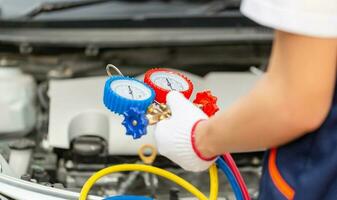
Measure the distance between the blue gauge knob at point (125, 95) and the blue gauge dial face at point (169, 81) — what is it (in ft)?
0.14

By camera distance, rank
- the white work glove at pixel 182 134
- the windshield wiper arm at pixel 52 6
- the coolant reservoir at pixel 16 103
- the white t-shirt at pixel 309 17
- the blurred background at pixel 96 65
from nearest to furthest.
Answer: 1. the white t-shirt at pixel 309 17
2. the white work glove at pixel 182 134
3. the blurred background at pixel 96 65
4. the coolant reservoir at pixel 16 103
5. the windshield wiper arm at pixel 52 6

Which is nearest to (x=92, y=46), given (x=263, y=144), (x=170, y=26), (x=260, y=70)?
(x=170, y=26)

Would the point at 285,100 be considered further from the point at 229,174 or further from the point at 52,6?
the point at 52,6

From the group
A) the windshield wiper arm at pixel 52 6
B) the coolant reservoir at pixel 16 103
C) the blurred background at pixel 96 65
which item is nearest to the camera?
the blurred background at pixel 96 65

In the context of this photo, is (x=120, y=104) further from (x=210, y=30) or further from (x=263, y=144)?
(x=210, y=30)

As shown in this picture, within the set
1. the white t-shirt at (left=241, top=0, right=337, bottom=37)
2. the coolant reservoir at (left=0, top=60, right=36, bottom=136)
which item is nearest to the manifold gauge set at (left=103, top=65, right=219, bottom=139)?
the white t-shirt at (left=241, top=0, right=337, bottom=37)

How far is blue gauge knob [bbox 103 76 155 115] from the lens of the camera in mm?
935

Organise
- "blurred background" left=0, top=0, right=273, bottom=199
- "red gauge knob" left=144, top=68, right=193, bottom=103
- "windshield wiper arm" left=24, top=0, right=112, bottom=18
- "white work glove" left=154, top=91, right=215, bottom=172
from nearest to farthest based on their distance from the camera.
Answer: "white work glove" left=154, top=91, right=215, bottom=172 → "red gauge knob" left=144, top=68, right=193, bottom=103 → "blurred background" left=0, top=0, right=273, bottom=199 → "windshield wiper arm" left=24, top=0, right=112, bottom=18

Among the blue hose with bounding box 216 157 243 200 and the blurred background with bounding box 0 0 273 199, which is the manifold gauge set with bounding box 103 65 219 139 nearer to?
the blue hose with bounding box 216 157 243 200

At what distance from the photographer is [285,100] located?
78cm

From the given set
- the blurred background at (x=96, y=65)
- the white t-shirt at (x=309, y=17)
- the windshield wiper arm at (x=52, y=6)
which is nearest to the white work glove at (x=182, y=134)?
the white t-shirt at (x=309, y=17)

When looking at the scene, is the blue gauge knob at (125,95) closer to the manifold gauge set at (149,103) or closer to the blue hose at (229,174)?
the manifold gauge set at (149,103)

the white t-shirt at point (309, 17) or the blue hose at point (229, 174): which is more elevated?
the white t-shirt at point (309, 17)

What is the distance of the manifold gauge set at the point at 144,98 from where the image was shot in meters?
0.94
